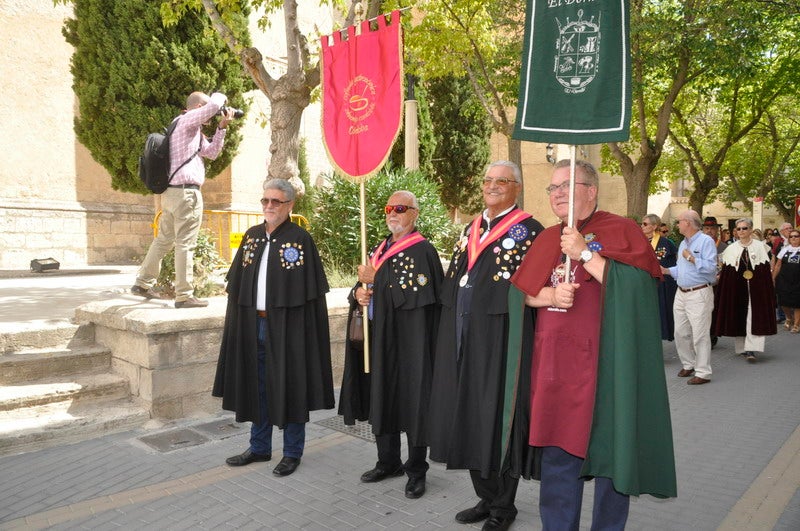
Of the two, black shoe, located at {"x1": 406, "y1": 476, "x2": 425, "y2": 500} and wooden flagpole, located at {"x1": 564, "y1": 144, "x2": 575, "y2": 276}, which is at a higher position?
wooden flagpole, located at {"x1": 564, "y1": 144, "x2": 575, "y2": 276}

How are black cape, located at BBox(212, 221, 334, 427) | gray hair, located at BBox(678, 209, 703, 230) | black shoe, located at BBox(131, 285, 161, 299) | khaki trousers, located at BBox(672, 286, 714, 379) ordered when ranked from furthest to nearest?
gray hair, located at BBox(678, 209, 703, 230) < khaki trousers, located at BBox(672, 286, 714, 379) < black shoe, located at BBox(131, 285, 161, 299) < black cape, located at BBox(212, 221, 334, 427)

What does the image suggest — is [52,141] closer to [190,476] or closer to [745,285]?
[190,476]

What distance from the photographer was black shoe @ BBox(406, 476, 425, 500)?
15.6ft

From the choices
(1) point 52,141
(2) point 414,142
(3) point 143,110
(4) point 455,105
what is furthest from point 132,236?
(4) point 455,105

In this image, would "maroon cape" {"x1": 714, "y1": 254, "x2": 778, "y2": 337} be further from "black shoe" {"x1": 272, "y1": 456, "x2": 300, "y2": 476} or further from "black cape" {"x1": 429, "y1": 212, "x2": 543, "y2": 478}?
"black shoe" {"x1": 272, "y1": 456, "x2": 300, "y2": 476}

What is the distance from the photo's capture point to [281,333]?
527 centimetres

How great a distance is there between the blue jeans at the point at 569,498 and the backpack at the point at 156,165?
4955mm

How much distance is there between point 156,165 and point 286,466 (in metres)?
3.43

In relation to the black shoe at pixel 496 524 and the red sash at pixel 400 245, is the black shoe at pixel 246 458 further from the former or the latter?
the black shoe at pixel 496 524

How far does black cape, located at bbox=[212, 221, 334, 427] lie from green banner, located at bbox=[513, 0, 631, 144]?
225 centimetres

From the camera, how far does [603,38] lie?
363 centimetres

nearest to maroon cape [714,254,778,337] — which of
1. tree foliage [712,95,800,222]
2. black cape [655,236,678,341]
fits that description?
black cape [655,236,678,341]

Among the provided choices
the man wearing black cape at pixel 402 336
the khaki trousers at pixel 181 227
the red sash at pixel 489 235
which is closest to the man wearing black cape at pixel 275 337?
the man wearing black cape at pixel 402 336

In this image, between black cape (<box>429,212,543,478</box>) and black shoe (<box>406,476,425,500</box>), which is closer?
black cape (<box>429,212,543,478</box>)
